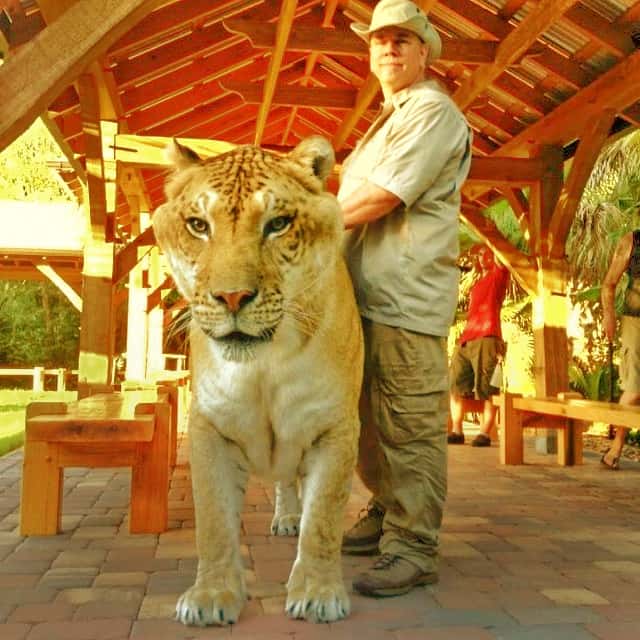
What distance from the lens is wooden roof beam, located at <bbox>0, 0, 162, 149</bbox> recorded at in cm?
291

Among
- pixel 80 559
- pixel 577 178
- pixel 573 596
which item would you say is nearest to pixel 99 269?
pixel 577 178

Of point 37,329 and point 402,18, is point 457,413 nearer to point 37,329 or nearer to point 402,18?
point 402,18

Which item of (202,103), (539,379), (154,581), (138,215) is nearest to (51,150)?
→ (138,215)

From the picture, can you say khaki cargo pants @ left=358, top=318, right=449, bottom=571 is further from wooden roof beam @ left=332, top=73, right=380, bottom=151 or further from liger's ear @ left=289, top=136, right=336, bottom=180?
wooden roof beam @ left=332, top=73, right=380, bottom=151

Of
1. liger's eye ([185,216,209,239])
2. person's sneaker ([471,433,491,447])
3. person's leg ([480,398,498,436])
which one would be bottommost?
person's sneaker ([471,433,491,447])

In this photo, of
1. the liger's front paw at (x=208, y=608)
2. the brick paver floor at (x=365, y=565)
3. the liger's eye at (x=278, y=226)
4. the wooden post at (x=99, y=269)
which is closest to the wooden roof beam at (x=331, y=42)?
the wooden post at (x=99, y=269)

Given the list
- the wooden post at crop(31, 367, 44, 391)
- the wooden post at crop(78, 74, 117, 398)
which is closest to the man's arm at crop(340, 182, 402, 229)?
the wooden post at crop(78, 74, 117, 398)

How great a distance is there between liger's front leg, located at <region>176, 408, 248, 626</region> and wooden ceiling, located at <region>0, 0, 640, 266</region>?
3.07 m

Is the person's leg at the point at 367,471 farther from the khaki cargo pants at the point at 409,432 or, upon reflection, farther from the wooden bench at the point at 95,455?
the wooden bench at the point at 95,455

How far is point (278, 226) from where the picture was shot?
2453 millimetres

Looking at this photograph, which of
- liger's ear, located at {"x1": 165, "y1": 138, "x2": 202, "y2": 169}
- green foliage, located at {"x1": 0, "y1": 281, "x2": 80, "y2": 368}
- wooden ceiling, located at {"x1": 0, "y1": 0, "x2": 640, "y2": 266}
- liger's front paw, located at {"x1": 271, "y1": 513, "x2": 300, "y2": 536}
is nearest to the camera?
liger's ear, located at {"x1": 165, "y1": 138, "x2": 202, "y2": 169}

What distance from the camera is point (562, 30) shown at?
727 cm

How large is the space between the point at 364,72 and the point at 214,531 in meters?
7.76

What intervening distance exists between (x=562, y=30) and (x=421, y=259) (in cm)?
499
